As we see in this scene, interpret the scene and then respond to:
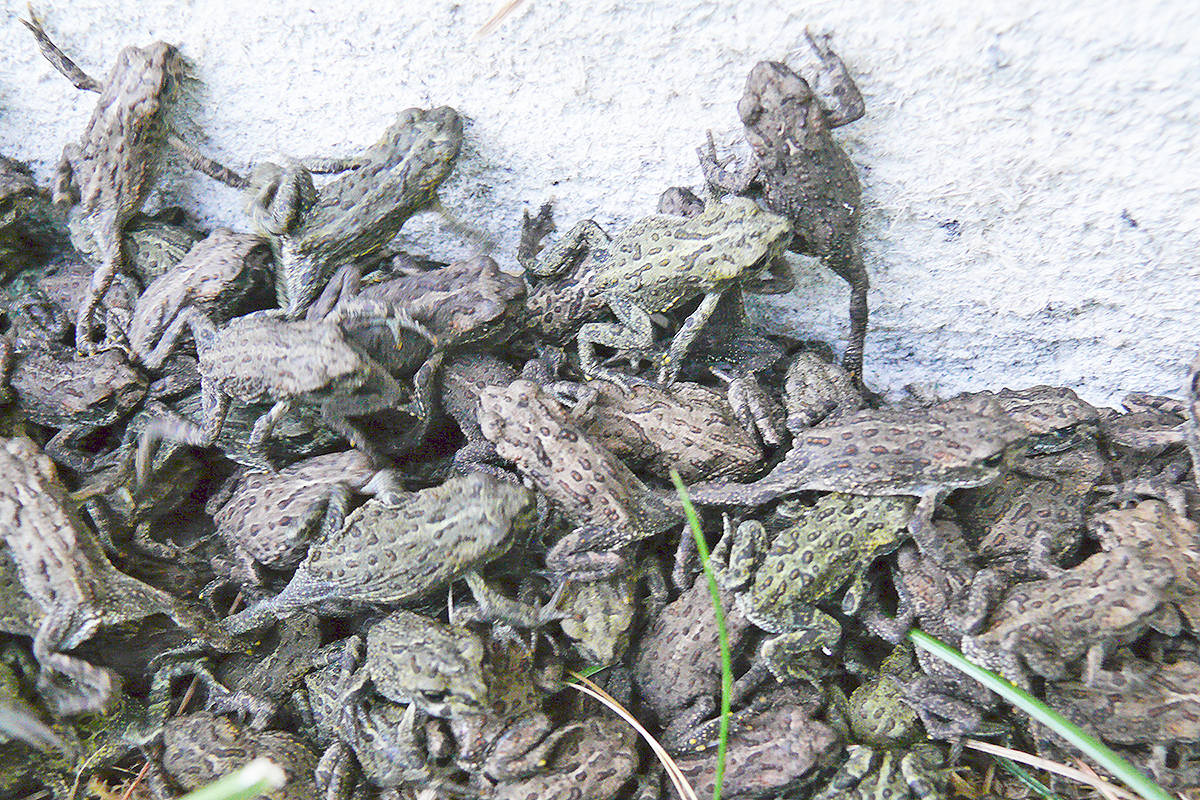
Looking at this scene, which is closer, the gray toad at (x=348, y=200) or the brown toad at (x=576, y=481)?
the brown toad at (x=576, y=481)

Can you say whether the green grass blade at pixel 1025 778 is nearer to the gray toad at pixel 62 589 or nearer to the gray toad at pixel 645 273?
the gray toad at pixel 645 273

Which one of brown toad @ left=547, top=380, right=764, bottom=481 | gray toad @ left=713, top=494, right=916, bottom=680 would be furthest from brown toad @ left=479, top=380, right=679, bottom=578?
gray toad @ left=713, top=494, right=916, bottom=680

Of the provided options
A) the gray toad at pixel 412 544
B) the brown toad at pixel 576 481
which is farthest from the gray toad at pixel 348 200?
the gray toad at pixel 412 544

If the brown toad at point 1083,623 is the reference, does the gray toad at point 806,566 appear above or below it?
above

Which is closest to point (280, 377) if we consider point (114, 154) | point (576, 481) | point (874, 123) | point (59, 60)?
point (576, 481)

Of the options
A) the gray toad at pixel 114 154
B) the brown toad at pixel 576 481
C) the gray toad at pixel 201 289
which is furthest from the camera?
the gray toad at pixel 201 289

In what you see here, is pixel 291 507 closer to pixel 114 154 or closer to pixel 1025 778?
pixel 114 154
